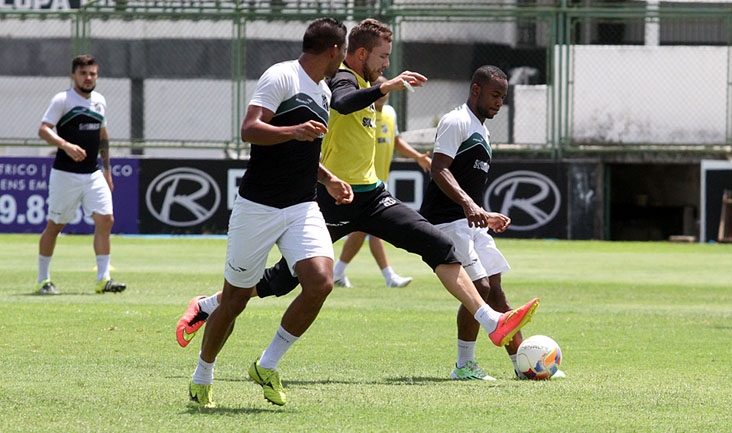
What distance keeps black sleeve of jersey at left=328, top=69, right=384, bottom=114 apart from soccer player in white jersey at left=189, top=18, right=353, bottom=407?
26.6 inches

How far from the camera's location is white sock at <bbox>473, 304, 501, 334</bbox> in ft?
21.9

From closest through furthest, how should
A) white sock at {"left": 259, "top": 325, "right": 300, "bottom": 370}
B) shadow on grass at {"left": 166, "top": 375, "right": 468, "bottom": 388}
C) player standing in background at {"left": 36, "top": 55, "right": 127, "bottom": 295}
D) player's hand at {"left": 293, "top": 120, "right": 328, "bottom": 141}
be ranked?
player's hand at {"left": 293, "top": 120, "right": 328, "bottom": 141} → white sock at {"left": 259, "top": 325, "right": 300, "bottom": 370} → shadow on grass at {"left": 166, "top": 375, "right": 468, "bottom": 388} → player standing in background at {"left": 36, "top": 55, "right": 127, "bottom": 295}

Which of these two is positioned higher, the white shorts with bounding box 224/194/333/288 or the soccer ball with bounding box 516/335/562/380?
the white shorts with bounding box 224/194/333/288

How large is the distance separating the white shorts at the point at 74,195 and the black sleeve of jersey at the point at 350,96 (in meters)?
6.12

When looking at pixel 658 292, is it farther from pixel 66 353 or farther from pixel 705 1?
pixel 705 1

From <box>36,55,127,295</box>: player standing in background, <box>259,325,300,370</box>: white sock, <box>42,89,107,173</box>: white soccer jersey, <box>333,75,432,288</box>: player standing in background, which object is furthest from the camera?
<box>333,75,432,288</box>: player standing in background

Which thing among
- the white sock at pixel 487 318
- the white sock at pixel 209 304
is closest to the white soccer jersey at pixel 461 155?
the white sock at pixel 487 318

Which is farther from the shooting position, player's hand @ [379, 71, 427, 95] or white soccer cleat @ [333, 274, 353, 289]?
white soccer cleat @ [333, 274, 353, 289]

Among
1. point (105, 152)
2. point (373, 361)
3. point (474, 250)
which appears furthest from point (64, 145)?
point (474, 250)

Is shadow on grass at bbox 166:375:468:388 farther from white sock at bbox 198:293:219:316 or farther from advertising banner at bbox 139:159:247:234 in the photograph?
advertising banner at bbox 139:159:247:234

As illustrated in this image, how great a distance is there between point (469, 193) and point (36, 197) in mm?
18350

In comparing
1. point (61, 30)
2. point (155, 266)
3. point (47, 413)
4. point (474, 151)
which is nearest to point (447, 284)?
point (474, 151)

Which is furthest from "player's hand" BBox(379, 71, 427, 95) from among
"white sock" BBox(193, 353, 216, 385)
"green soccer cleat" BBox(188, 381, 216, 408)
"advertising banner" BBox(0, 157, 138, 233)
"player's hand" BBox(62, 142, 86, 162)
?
"advertising banner" BBox(0, 157, 138, 233)

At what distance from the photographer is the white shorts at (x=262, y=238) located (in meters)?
5.86
